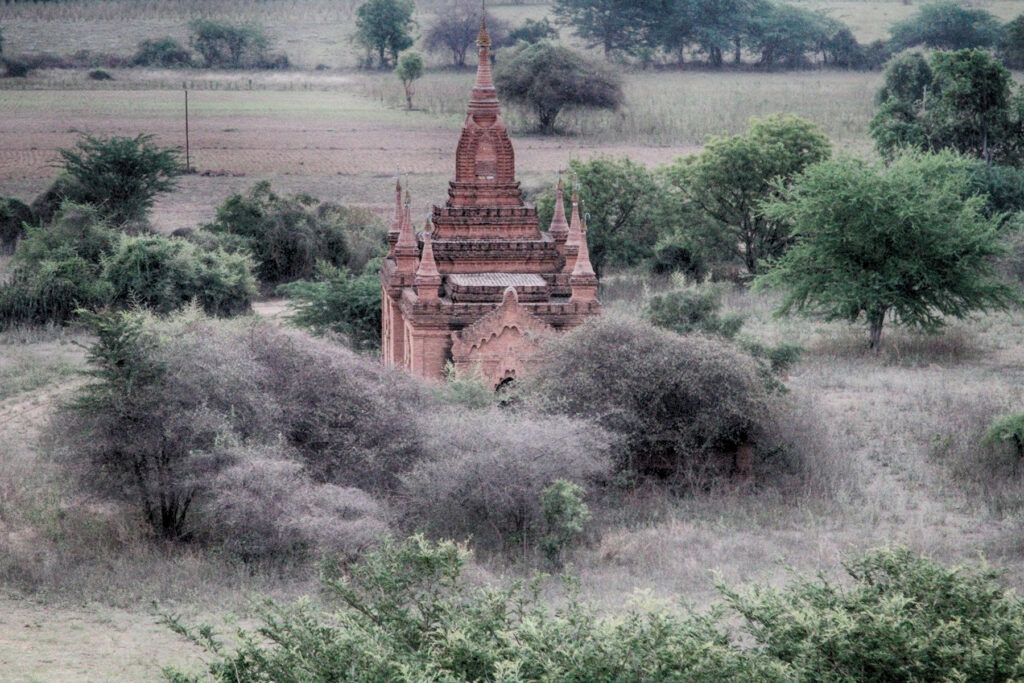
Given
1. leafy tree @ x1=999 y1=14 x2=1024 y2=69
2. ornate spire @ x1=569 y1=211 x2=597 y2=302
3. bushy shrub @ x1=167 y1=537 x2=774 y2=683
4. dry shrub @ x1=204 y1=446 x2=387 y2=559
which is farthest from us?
leafy tree @ x1=999 y1=14 x2=1024 y2=69

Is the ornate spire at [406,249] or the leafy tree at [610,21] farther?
the leafy tree at [610,21]

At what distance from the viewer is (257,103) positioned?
168ft

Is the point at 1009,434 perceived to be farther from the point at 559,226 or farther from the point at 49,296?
the point at 49,296

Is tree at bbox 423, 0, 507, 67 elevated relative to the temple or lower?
elevated

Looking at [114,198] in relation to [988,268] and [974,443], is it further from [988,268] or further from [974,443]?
[974,443]

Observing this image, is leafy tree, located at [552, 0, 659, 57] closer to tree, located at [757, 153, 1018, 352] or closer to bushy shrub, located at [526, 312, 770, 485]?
tree, located at [757, 153, 1018, 352]

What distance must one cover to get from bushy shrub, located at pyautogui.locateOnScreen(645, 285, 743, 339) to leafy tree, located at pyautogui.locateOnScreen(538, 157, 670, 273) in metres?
16.0

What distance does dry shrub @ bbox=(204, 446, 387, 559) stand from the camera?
62.8ft

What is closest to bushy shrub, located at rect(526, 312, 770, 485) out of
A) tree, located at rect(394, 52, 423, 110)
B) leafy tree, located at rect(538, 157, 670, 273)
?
leafy tree, located at rect(538, 157, 670, 273)

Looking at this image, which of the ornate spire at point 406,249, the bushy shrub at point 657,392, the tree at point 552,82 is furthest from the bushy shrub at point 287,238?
the bushy shrub at point 657,392

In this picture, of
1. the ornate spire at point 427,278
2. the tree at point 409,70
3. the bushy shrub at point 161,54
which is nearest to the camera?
the ornate spire at point 427,278

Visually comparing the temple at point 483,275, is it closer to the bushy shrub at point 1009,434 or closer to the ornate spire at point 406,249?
the ornate spire at point 406,249

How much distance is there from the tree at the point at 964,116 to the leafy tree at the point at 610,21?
47.0ft

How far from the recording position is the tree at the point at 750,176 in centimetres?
Answer: 4484
